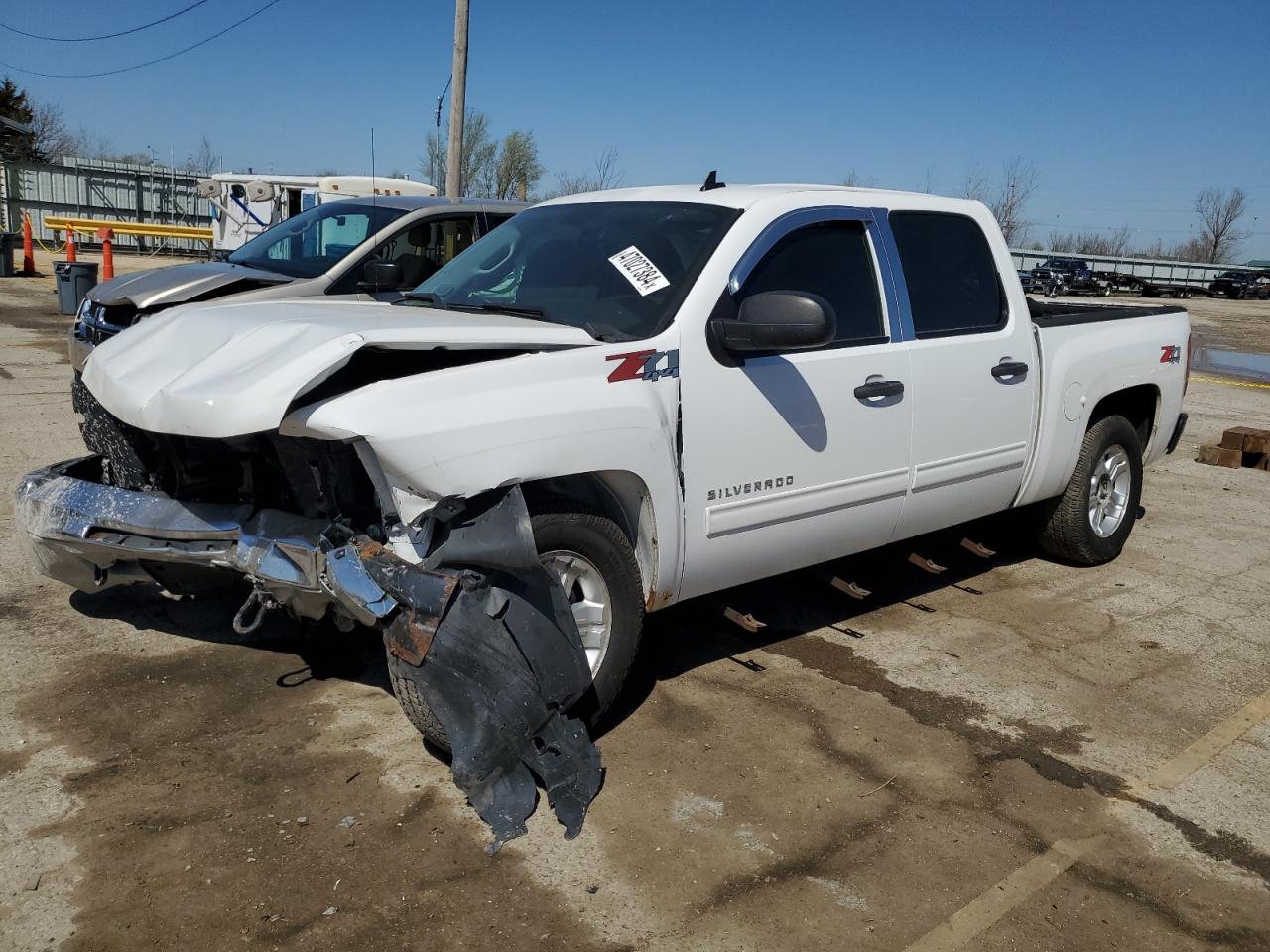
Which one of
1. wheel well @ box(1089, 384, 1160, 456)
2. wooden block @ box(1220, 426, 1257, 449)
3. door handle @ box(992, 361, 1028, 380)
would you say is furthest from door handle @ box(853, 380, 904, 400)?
wooden block @ box(1220, 426, 1257, 449)

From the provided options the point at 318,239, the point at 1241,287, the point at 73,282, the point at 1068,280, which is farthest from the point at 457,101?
the point at 1241,287

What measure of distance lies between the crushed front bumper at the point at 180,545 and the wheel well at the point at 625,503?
763mm

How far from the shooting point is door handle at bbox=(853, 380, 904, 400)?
4.68 m

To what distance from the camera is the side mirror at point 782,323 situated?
4.04 meters

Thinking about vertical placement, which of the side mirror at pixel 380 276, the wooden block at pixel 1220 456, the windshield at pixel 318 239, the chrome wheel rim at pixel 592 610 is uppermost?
the windshield at pixel 318 239

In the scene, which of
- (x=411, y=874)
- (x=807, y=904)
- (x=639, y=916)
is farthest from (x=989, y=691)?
(x=411, y=874)

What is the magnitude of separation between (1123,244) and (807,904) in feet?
346

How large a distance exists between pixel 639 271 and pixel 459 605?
1.65 meters

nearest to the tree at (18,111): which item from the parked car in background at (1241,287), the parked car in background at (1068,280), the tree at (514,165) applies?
the tree at (514,165)

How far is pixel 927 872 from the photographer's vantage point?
11.1ft

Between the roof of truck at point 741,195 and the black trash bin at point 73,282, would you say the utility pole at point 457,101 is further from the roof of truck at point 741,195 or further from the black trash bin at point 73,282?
the roof of truck at point 741,195

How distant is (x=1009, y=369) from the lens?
17.8ft

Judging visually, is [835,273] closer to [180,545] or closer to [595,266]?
[595,266]

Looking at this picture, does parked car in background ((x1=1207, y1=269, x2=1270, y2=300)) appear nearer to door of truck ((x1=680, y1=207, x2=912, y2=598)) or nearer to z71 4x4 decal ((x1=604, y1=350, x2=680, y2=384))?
door of truck ((x1=680, y1=207, x2=912, y2=598))
